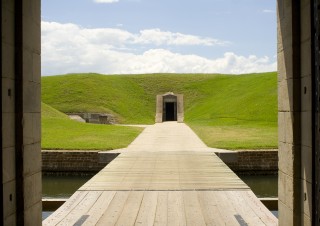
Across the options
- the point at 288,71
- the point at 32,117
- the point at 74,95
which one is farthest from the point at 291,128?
the point at 74,95

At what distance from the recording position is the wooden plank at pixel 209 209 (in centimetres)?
835

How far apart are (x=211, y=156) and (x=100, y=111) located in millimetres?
40733

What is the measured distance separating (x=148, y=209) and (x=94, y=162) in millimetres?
11892

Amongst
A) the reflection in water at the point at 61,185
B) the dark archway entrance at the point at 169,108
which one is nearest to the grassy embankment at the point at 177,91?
the dark archway entrance at the point at 169,108

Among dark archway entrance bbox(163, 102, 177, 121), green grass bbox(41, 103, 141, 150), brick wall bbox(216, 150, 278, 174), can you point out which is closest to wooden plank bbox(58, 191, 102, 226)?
brick wall bbox(216, 150, 278, 174)

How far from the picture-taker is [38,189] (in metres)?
6.95

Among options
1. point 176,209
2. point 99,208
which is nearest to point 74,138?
point 99,208

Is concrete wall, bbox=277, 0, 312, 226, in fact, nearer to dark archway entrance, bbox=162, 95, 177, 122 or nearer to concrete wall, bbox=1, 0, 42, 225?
concrete wall, bbox=1, 0, 42, 225

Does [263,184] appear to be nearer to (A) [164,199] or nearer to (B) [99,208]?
(A) [164,199]

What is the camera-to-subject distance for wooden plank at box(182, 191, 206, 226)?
8391mm

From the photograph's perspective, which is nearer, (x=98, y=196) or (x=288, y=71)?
(x=288, y=71)

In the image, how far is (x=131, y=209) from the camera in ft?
30.8

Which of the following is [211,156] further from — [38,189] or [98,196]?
[38,189]

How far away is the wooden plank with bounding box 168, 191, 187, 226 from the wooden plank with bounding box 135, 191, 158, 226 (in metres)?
0.32
